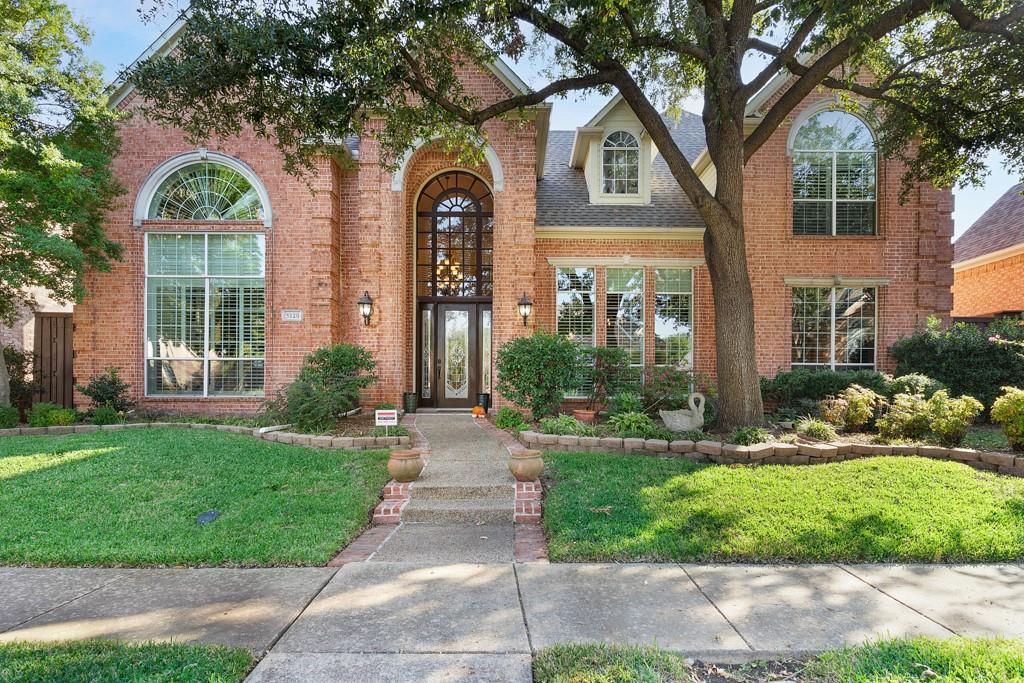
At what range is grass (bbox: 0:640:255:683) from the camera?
2750 mm

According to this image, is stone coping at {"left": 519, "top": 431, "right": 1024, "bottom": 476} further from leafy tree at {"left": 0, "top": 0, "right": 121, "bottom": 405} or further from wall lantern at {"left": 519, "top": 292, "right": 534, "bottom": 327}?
leafy tree at {"left": 0, "top": 0, "right": 121, "bottom": 405}

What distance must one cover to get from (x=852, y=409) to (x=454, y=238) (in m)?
8.67

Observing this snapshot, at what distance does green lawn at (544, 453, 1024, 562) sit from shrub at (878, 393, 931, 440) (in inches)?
40.7

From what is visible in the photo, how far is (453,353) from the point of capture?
1238 centimetres

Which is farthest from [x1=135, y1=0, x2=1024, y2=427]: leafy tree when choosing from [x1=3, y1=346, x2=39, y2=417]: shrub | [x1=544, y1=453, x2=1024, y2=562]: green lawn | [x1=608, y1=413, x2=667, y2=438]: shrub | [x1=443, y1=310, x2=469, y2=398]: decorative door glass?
[x1=3, y1=346, x2=39, y2=417]: shrub

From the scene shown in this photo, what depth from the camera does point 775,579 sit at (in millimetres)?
4121

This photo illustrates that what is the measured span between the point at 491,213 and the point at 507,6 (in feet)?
18.5

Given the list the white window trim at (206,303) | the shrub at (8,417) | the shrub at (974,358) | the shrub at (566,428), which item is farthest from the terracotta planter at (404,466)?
the shrub at (974,358)

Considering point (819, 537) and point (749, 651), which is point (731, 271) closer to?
point (819, 537)

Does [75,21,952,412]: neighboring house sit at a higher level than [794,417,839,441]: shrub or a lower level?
higher

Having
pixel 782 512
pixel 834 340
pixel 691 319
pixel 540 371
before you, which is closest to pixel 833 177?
pixel 834 340

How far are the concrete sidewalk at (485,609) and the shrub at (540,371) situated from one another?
16.7 feet

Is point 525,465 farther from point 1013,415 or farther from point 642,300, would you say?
point 642,300

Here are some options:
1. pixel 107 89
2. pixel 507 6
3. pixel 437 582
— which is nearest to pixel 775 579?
pixel 437 582
